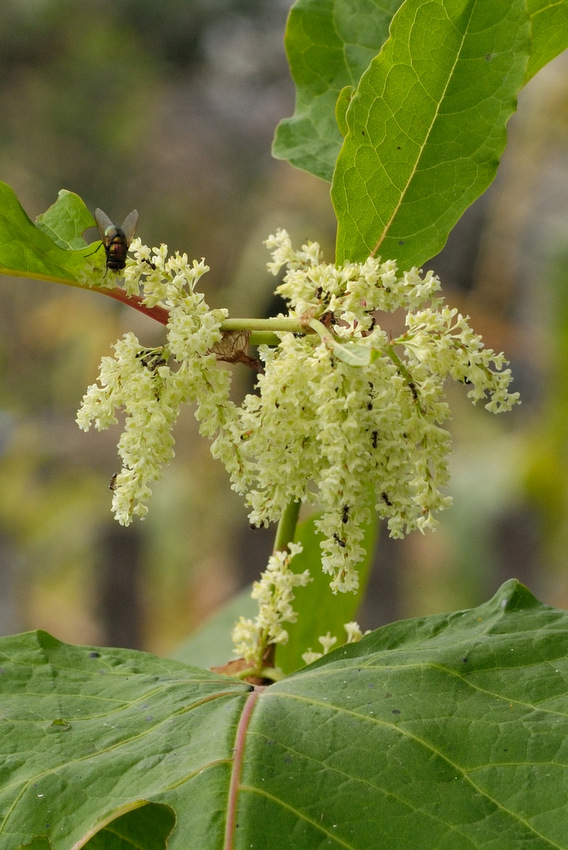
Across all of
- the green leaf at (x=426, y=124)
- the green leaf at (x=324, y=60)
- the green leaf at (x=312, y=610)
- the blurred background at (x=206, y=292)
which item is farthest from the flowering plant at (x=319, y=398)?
the blurred background at (x=206, y=292)

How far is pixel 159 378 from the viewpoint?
2.78 feet

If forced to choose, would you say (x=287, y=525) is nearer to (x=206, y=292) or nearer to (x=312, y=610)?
(x=312, y=610)

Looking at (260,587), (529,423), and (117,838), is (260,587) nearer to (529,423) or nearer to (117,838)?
(117,838)

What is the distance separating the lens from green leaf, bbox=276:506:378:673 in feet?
4.38

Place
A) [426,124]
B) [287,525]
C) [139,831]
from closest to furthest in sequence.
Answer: [139,831]
[426,124]
[287,525]

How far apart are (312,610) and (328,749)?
0.56 m

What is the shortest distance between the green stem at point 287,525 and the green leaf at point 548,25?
54cm

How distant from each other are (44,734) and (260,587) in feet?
0.99

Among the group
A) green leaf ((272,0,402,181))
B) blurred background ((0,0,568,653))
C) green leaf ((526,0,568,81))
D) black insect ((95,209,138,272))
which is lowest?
black insect ((95,209,138,272))

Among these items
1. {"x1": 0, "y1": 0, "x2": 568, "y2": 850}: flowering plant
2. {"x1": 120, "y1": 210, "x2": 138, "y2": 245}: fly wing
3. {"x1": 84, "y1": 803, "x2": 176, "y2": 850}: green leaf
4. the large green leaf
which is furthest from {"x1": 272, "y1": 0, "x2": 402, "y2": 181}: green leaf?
{"x1": 84, "y1": 803, "x2": 176, "y2": 850}: green leaf

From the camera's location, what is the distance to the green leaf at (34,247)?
871 millimetres

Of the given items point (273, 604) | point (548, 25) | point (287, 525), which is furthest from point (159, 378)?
point (548, 25)

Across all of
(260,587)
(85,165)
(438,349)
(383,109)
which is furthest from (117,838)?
(85,165)

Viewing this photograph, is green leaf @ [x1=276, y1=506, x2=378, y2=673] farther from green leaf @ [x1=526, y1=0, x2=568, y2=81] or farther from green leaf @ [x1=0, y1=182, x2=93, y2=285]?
green leaf @ [x1=526, y1=0, x2=568, y2=81]
